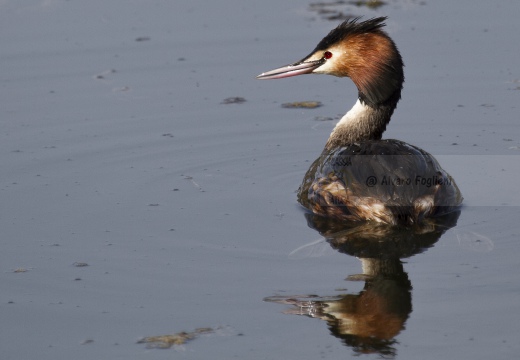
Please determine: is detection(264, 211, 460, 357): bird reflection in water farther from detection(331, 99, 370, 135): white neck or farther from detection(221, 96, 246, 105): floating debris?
detection(221, 96, 246, 105): floating debris

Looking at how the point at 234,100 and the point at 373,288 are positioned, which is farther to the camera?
the point at 234,100

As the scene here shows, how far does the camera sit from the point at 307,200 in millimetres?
7121

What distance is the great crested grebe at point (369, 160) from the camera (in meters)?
6.57

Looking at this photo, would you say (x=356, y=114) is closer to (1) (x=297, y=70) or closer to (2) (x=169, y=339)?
(1) (x=297, y=70)

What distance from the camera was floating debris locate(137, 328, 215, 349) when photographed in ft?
16.6

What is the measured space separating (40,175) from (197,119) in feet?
5.41

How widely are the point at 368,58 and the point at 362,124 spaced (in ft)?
1.52

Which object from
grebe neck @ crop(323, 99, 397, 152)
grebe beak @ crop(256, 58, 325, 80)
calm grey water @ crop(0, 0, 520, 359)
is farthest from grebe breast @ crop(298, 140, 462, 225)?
grebe beak @ crop(256, 58, 325, 80)

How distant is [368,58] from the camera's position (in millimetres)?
7496

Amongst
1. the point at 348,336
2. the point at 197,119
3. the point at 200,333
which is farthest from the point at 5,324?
the point at 197,119

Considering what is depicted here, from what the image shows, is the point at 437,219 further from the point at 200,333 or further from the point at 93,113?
the point at 93,113

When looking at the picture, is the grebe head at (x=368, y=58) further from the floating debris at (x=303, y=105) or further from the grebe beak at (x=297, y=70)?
the floating debris at (x=303, y=105)

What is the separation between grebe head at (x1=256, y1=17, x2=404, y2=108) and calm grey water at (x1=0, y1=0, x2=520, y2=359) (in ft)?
2.62

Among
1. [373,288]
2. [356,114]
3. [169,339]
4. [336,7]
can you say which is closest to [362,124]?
[356,114]
